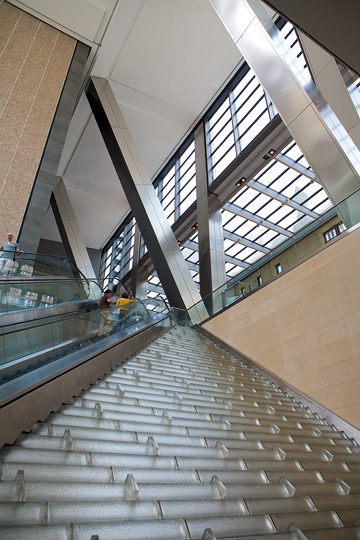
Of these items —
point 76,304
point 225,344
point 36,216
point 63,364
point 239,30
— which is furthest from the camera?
point 36,216

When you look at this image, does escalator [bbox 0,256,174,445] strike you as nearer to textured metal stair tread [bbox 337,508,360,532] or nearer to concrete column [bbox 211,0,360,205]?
textured metal stair tread [bbox 337,508,360,532]

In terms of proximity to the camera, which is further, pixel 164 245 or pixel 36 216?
pixel 164 245

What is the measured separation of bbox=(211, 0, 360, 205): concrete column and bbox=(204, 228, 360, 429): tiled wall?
2.11 m

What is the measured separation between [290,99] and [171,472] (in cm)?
935

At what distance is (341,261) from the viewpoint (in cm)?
707

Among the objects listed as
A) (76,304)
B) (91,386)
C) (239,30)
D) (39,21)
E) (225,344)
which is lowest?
(91,386)

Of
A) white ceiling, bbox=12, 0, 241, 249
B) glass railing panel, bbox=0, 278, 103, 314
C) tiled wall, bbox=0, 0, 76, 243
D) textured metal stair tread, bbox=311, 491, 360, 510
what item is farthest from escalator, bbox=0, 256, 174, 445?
white ceiling, bbox=12, 0, 241, 249

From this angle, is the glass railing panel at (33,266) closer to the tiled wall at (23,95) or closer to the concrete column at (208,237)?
the tiled wall at (23,95)

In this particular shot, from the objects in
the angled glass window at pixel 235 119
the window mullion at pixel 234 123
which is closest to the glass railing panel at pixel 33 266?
the angled glass window at pixel 235 119

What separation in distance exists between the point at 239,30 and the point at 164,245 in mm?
7737

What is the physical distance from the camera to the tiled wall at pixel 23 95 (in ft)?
39.2

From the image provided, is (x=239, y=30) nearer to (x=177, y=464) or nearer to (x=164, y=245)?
(x=164, y=245)

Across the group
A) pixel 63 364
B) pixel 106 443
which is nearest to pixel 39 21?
pixel 63 364

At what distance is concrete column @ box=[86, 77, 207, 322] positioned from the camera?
15258mm
